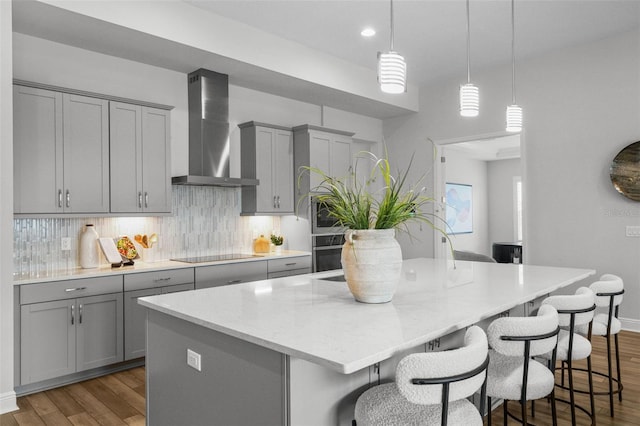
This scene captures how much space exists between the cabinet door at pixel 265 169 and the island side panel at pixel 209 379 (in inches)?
111

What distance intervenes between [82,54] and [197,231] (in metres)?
1.93

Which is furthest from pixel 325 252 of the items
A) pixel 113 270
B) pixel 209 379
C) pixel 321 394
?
pixel 321 394

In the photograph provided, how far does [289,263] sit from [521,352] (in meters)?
3.27

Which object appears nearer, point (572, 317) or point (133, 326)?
point (572, 317)

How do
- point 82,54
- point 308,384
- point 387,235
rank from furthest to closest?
point 82,54 → point 387,235 → point 308,384

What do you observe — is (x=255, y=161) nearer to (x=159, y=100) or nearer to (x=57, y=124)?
(x=159, y=100)

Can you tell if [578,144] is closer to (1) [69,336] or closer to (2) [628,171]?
(2) [628,171]

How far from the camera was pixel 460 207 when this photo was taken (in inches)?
364

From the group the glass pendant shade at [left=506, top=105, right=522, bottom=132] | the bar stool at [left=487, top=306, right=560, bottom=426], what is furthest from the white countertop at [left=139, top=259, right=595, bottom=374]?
the glass pendant shade at [left=506, top=105, right=522, bottom=132]

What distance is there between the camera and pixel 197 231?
15.5 ft

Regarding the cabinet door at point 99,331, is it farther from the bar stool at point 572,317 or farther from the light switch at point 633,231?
the light switch at point 633,231

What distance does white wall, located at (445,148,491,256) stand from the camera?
29.8ft

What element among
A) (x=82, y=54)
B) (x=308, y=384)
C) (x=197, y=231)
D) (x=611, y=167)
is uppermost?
(x=82, y=54)

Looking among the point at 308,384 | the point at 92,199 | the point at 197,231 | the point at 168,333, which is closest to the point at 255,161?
the point at 197,231
